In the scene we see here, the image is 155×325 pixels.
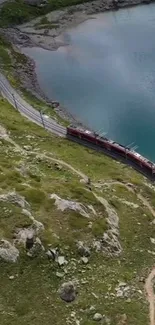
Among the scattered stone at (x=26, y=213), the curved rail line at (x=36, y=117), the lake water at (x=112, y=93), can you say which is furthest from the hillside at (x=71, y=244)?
the lake water at (x=112, y=93)

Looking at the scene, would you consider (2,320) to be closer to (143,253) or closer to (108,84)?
(143,253)

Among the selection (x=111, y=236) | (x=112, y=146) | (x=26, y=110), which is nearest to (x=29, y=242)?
(x=111, y=236)

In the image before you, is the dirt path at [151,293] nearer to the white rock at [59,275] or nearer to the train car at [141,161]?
the white rock at [59,275]

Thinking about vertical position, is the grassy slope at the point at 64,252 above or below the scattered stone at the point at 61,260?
A: below

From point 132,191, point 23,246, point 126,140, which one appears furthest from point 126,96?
point 23,246

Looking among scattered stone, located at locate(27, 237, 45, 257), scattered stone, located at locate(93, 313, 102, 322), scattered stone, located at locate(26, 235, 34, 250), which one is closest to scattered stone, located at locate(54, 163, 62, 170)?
scattered stone, located at locate(27, 237, 45, 257)

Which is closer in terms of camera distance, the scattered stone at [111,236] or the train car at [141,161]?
the scattered stone at [111,236]
